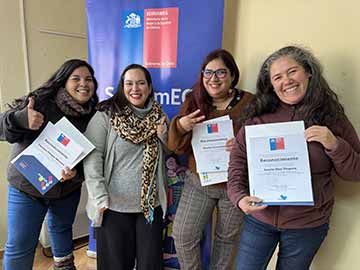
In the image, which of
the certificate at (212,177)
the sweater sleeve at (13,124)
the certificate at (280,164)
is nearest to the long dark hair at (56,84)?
the sweater sleeve at (13,124)

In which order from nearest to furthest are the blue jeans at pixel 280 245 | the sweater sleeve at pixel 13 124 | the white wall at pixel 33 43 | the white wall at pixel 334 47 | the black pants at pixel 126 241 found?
the blue jeans at pixel 280 245 < the white wall at pixel 334 47 < the sweater sleeve at pixel 13 124 < the black pants at pixel 126 241 < the white wall at pixel 33 43

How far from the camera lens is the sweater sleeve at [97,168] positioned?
4.83 feet

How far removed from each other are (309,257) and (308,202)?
0.94 feet

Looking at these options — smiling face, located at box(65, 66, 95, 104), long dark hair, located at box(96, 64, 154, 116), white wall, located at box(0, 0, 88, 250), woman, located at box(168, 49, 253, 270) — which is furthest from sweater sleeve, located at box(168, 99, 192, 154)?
white wall, located at box(0, 0, 88, 250)

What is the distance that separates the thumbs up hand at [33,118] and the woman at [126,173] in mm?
227

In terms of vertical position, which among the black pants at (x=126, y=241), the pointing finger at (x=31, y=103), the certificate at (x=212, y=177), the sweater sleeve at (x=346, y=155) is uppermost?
the pointing finger at (x=31, y=103)

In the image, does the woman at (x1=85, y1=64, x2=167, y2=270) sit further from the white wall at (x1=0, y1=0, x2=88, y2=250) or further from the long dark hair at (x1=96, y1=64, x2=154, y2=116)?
the white wall at (x1=0, y1=0, x2=88, y2=250)

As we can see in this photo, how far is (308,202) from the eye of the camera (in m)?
1.10

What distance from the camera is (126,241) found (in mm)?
1552

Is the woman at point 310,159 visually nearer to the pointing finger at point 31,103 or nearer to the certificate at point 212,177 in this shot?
the certificate at point 212,177

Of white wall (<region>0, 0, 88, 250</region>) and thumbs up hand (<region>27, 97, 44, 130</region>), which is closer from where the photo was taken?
thumbs up hand (<region>27, 97, 44, 130</region>)

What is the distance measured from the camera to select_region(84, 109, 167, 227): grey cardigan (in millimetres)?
1476

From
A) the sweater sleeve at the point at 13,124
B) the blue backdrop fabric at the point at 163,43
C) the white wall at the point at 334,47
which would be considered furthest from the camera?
the blue backdrop fabric at the point at 163,43

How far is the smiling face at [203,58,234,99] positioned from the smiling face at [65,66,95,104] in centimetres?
63
